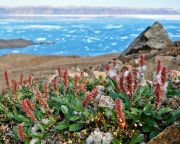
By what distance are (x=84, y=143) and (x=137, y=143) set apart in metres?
0.86

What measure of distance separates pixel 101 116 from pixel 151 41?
16.5 metres

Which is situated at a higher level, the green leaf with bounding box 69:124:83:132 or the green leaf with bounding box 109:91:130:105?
the green leaf with bounding box 109:91:130:105

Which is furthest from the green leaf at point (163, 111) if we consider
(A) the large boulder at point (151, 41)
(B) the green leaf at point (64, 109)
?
(A) the large boulder at point (151, 41)

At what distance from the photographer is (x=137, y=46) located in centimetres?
2361

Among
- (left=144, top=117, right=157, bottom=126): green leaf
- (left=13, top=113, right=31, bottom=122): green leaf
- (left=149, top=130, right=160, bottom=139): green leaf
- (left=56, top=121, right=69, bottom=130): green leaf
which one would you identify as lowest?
(left=13, top=113, right=31, bottom=122): green leaf

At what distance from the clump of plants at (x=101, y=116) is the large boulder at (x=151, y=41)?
14.4 metres

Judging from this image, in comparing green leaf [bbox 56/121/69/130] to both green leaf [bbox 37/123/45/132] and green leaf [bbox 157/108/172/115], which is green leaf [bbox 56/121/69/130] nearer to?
green leaf [bbox 37/123/45/132]

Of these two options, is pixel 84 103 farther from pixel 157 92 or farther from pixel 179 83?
pixel 179 83

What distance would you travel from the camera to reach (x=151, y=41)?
23.8 meters

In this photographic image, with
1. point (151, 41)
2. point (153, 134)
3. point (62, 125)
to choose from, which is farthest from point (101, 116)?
point (151, 41)

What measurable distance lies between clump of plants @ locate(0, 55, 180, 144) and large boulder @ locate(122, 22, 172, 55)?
1444 cm

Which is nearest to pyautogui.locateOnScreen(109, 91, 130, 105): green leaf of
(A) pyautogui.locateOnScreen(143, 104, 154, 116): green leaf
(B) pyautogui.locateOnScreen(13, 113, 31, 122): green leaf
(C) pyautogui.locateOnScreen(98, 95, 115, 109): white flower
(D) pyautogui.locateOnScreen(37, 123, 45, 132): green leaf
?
(C) pyautogui.locateOnScreen(98, 95, 115, 109): white flower

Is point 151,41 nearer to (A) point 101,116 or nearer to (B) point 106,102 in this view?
(B) point 106,102

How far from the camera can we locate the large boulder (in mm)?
23406
